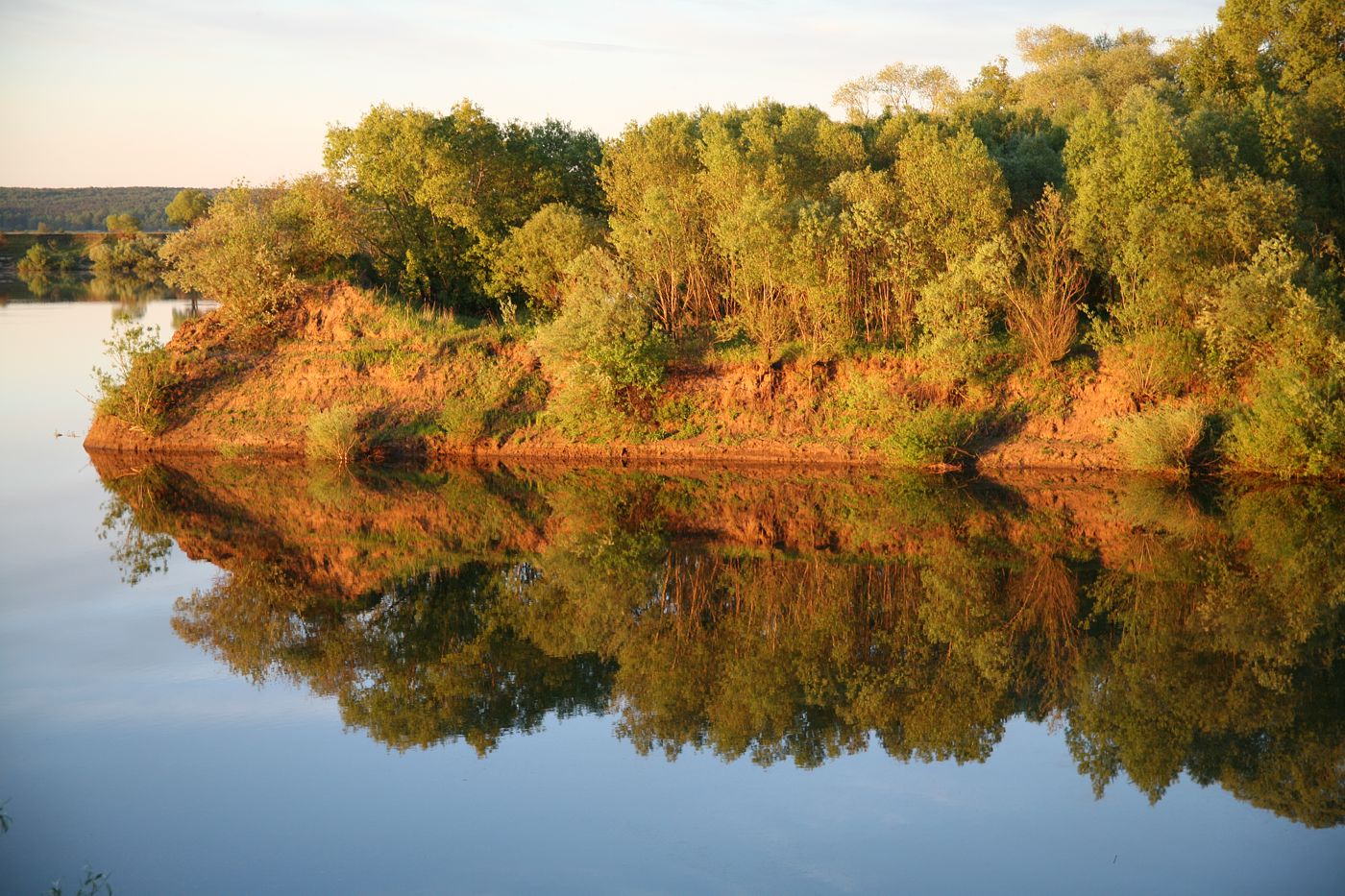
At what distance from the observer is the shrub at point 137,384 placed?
29.3 metres

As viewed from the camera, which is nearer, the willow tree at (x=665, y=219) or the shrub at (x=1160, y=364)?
the shrub at (x=1160, y=364)

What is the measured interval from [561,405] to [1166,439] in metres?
13.8

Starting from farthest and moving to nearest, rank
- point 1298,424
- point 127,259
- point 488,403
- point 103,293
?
point 127,259 < point 103,293 < point 488,403 < point 1298,424

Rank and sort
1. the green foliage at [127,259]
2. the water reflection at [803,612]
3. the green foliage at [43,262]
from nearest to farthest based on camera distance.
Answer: the water reflection at [803,612]
the green foliage at [127,259]
the green foliage at [43,262]

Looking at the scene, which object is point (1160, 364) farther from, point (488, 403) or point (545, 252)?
point (545, 252)

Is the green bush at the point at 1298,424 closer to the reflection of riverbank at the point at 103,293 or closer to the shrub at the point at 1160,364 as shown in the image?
the shrub at the point at 1160,364

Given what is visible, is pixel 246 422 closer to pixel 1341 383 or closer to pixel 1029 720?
pixel 1029 720

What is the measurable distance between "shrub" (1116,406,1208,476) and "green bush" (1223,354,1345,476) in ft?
2.95

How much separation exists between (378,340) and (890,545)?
54.3 ft

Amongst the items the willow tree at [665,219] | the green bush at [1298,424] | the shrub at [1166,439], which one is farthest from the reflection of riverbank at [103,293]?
the green bush at [1298,424]

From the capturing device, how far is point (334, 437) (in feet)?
91.4

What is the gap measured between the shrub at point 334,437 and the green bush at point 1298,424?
65.0 feet

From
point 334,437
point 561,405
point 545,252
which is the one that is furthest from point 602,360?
point 334,437

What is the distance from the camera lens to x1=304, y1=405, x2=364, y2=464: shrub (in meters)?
27.9
